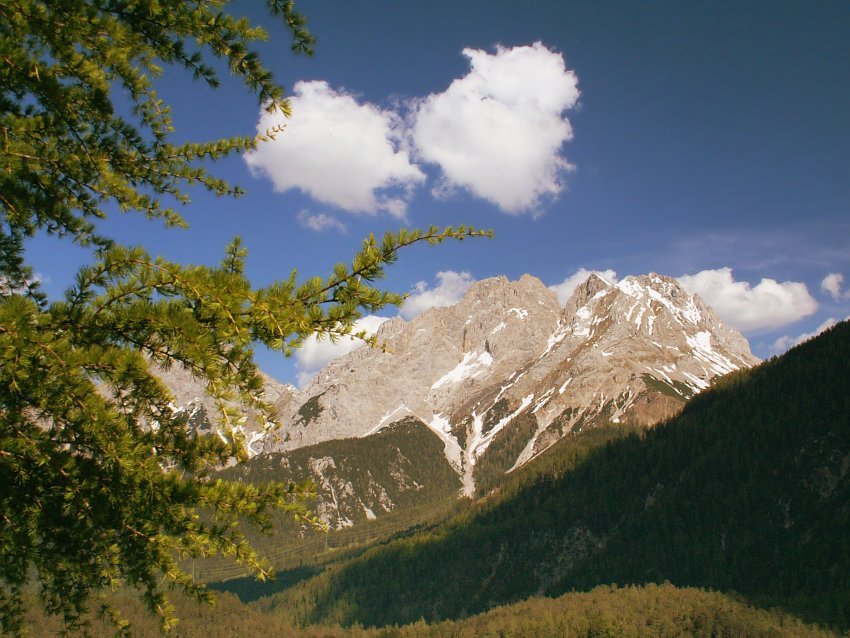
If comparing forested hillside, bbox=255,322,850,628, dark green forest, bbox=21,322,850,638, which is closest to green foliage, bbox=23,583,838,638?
dark green forest, bbox=21,322,850,638

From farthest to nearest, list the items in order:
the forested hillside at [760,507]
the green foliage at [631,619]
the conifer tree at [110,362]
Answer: the forested hillside at [760,507] < the green foliage at [631,619] < the conifer tree at [110,362]

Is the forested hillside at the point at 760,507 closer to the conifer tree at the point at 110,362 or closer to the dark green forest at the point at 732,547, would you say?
the dark green forest at the point at 732,547

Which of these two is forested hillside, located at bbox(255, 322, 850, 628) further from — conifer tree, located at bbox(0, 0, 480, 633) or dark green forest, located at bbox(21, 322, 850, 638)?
conifer tree, located at bbox(0, 0, 480, 633)

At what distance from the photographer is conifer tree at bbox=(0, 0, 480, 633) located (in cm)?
461

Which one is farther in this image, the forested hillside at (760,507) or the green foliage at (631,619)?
the forested hillside at (760,507)

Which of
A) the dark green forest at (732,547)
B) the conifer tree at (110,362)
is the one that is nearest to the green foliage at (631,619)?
the dark green forest at (732,547)

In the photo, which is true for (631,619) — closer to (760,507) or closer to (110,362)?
(760,507)

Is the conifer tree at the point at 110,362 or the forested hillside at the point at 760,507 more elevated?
the conifer tree at the point at 110,362

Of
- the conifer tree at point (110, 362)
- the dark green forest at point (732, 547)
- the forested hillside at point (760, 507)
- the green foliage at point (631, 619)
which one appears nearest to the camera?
the conifer tree at point (110, 362)

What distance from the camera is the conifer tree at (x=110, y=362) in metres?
4.61

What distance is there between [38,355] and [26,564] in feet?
8.58

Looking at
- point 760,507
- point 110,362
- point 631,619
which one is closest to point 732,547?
point 760,507

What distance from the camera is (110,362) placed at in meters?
4.61

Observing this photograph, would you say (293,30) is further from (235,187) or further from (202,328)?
(202,328)
